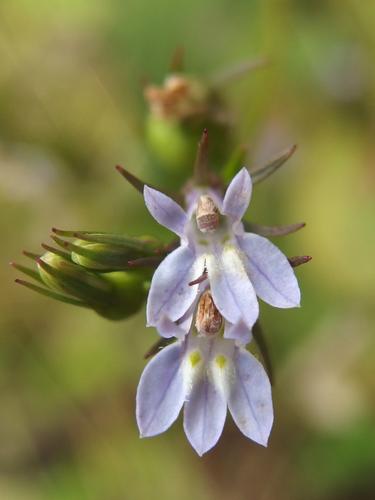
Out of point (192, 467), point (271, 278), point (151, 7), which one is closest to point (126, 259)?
point (271, 278)

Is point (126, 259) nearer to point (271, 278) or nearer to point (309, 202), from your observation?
point (271, 278)

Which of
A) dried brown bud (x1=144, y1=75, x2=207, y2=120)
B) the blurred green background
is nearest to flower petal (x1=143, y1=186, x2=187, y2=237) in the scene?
dried brown bud (x1=144, y1=75, x2=207, y2=120)

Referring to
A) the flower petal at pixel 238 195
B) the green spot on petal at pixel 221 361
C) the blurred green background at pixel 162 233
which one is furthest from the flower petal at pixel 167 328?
the blurred green background at pixel 162 233

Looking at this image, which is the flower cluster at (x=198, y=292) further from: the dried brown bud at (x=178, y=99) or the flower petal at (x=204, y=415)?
the dried brown bud at (x=178, y=99)

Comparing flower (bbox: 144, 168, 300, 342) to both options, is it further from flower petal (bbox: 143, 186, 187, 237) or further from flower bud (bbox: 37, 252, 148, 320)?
flower bud (bbox: 37, 252, 148, 320)

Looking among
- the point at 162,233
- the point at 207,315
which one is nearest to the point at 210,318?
the point at 207,315
